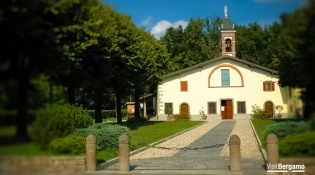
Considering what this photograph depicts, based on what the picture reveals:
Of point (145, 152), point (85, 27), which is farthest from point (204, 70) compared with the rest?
point (85, 27)

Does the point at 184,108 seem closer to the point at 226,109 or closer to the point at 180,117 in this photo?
the point at 180,117

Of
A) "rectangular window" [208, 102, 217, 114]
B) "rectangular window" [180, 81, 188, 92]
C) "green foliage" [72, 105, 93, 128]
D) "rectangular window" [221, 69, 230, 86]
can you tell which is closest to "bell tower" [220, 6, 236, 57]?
"green foliage" [72, 105, 93, 128]

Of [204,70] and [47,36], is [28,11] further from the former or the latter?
[204,70]

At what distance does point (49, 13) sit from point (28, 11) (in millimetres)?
478

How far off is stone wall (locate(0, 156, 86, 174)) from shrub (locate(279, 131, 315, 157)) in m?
3.28

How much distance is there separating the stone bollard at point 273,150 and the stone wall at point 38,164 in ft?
11.8

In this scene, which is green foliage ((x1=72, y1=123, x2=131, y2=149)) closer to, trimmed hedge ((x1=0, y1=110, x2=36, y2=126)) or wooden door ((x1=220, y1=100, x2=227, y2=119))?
trimmed hedge ((x1=0, y1=110, x2=36, y2=126))

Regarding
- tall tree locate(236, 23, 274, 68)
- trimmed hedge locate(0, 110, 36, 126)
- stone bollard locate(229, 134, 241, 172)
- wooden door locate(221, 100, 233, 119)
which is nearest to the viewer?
trimmed hedge locate(0, 110, 36, 126)

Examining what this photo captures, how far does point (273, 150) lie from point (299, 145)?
1802 mm

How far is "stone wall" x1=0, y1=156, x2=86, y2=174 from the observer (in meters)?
4.14

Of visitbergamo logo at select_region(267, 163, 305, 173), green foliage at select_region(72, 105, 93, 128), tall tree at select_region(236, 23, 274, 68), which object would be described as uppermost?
tall tree at select_region(236, 23, 274, 68)

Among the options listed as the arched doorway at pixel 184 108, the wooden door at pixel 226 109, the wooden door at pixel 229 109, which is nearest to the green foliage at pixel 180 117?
the arched doorway at pixel 184 108

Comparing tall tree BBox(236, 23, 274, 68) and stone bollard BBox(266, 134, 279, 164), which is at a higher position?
tall tree BBox(236, 23, 274, 68)

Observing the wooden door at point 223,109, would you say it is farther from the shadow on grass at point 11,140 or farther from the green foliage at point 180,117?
the shadow on grass at point 11,140
